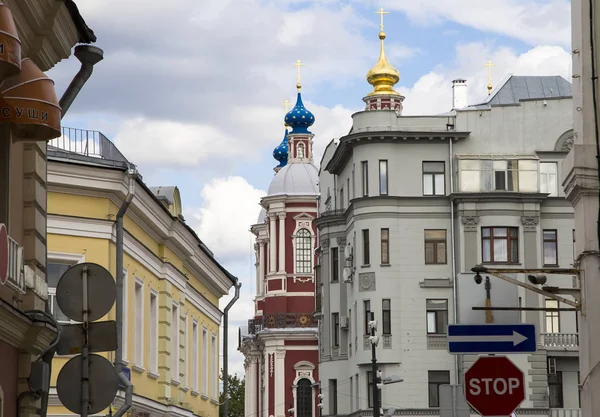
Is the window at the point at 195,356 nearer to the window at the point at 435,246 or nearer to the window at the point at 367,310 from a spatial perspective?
the window at the point at 367,310

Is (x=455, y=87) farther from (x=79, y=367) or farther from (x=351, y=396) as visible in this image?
(x=79, y=367)

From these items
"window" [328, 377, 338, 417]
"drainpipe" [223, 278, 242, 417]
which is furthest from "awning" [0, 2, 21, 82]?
"window" [328, 377, 338, 417]

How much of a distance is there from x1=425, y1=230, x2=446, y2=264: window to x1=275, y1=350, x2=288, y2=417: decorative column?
31337mm

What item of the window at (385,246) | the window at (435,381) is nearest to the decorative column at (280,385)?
the window at (385,246)

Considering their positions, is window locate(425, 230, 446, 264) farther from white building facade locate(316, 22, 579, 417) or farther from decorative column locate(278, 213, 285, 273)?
decorative column locate(278, 213, 285, 273)

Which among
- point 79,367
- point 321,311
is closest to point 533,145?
point 321,311

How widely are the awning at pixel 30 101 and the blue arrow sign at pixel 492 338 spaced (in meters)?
4.23

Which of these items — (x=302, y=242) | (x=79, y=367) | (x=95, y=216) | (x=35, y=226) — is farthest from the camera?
(x=302, y=242)

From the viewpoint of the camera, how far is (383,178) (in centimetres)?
5656

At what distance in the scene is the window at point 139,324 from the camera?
29.5 m

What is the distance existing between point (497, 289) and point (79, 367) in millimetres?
4965

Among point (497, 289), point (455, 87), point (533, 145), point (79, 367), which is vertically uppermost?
point (455, 87)

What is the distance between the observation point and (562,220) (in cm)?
5578

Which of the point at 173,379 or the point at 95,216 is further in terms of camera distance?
the point at 173,379
